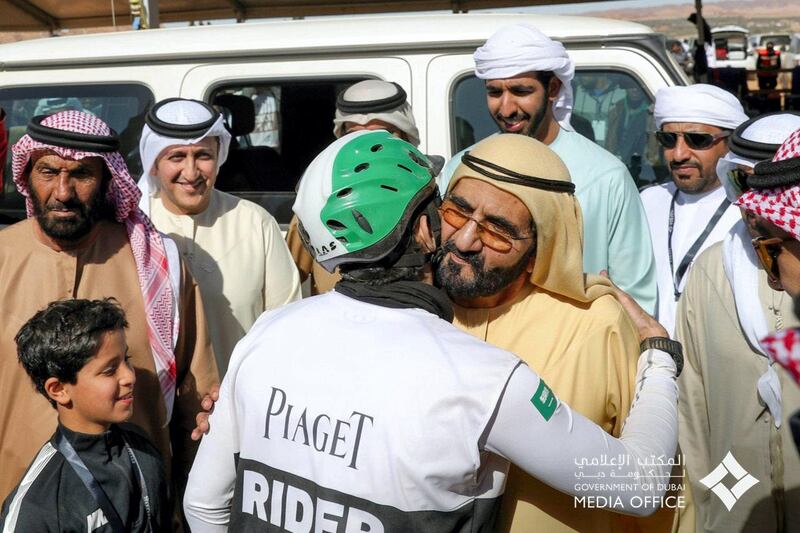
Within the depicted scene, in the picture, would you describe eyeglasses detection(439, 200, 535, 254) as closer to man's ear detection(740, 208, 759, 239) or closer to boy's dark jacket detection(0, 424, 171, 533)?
man's ear detection(740, 208, 759, 239)

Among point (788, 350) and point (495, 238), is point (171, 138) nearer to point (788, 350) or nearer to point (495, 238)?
point (495, 238)

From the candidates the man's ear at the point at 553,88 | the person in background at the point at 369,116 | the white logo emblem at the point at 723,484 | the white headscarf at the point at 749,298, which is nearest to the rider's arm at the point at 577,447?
the white headscarf at the point at 749,298

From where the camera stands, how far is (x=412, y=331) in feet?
6.38

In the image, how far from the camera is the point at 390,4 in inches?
281

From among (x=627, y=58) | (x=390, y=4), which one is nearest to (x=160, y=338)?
(x=627, y=58)

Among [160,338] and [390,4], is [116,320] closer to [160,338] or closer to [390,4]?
[160,338]

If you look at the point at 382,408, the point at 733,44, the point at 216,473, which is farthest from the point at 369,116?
the point at 733,44

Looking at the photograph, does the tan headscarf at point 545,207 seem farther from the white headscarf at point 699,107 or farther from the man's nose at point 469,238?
the white headscarf at point 699,107

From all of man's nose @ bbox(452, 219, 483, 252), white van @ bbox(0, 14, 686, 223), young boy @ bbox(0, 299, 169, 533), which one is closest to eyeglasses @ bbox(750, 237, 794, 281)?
man's nose @ bbox(452, 219, 483, 252)

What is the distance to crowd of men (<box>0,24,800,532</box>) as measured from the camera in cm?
190

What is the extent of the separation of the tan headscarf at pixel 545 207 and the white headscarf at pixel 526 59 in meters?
1.50

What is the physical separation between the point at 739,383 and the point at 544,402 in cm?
141

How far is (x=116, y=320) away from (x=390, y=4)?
4830 millimetres

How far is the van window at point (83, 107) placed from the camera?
16.5 ft
